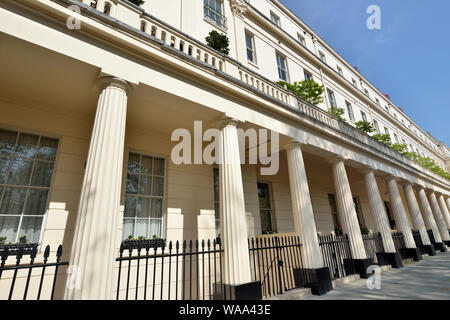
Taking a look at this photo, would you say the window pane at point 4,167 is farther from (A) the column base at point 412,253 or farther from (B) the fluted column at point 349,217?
(A) the column base at point 412,253

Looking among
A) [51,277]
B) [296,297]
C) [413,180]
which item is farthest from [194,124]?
[413,180]

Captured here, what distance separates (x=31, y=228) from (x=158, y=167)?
3.18 meters

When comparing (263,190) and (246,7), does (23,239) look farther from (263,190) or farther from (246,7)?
(246,7)

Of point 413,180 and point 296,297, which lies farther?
point 413,180

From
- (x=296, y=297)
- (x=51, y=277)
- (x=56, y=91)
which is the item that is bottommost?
(x=296, y=297)

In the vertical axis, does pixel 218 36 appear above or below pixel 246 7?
below

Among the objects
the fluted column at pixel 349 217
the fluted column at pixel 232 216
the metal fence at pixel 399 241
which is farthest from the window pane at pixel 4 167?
the metal fence at pixel 399 241

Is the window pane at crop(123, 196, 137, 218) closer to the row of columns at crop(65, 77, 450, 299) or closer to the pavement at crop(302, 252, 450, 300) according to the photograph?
the row of columns at crop(65, 77, 450, 299)

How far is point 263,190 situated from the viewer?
10023 mm

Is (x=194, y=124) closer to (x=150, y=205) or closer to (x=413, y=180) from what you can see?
(x=150, y=205)

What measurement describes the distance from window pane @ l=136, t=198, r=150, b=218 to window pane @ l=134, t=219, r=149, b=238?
13 centimetres
